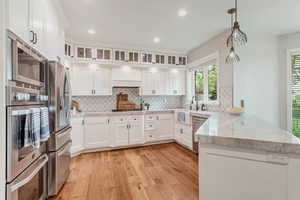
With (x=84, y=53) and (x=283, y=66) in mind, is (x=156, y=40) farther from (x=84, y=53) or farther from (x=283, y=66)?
(x=283, y=66)

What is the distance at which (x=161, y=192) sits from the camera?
1.93 m

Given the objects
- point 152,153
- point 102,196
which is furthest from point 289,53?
point 102,196

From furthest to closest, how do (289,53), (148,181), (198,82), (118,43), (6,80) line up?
(198,82), (118,43), (289,53), (148,181), (6,80)

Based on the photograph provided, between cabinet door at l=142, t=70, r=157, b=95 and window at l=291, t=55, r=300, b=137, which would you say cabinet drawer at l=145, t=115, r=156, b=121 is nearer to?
cabinet door at l=142, t=70, r=157, b=95

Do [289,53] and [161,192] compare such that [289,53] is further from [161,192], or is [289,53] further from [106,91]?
[106,91]

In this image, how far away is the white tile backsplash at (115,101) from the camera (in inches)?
154

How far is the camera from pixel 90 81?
369 centimetres

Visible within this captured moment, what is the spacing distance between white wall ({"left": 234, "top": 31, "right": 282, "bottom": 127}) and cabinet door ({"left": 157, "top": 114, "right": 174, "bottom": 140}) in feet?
5.86

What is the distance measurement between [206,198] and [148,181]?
1.32 m

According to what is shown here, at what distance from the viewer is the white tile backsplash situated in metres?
3.90

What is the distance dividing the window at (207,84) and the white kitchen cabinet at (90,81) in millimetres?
2505

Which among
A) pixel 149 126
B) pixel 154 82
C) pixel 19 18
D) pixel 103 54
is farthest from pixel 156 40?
pixel 19 18

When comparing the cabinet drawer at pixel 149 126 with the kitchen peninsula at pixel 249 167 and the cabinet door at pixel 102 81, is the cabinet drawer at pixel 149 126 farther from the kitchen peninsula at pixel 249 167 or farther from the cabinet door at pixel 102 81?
the kitchen peninsula at pixel 249 167

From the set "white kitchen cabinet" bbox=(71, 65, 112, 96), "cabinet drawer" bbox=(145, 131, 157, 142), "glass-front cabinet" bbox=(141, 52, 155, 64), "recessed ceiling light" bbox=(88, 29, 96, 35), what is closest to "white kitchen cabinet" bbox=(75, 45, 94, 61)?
"white kitchen cabinet" bbox=(71, 65, 112, 96)
